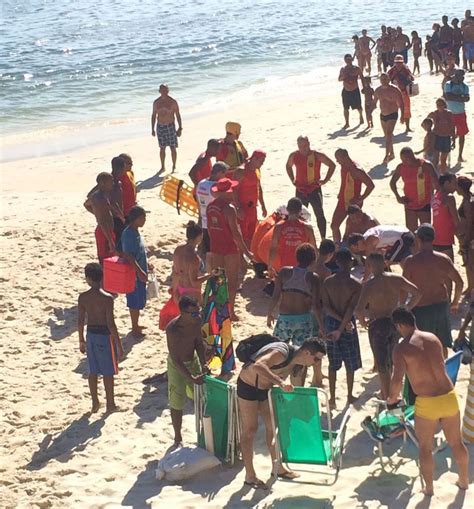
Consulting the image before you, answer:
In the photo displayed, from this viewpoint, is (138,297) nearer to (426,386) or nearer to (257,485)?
(257,485)

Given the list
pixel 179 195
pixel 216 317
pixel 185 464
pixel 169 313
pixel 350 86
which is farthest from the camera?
pixel 350 86

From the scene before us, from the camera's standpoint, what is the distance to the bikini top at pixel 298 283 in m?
7.66

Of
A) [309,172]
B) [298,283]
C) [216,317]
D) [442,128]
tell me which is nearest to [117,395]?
[216,317]

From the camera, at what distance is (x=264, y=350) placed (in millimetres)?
6473

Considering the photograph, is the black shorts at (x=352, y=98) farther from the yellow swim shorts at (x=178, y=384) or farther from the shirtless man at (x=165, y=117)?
the yellow swim shorts at (x=178, y=384)

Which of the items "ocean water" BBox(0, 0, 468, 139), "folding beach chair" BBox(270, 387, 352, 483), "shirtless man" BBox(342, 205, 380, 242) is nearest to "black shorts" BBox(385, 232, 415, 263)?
"shirtless man" BBox(342, 205, 380, 242)

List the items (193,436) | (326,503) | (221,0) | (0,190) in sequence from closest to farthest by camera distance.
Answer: (326,503) < (193,436) < (0,190) < (221,0)

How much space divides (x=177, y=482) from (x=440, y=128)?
7.87 meters

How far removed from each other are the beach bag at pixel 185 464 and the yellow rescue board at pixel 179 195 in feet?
16.8

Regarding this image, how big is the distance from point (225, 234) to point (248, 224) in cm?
121

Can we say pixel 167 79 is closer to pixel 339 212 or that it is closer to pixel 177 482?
pixel 339 212

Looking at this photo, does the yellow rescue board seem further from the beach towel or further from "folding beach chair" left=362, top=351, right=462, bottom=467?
"folding beach chair" left=362, top=351, right=462, bottom=467

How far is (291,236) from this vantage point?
9.24m

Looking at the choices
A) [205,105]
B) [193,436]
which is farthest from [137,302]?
[205,105]
